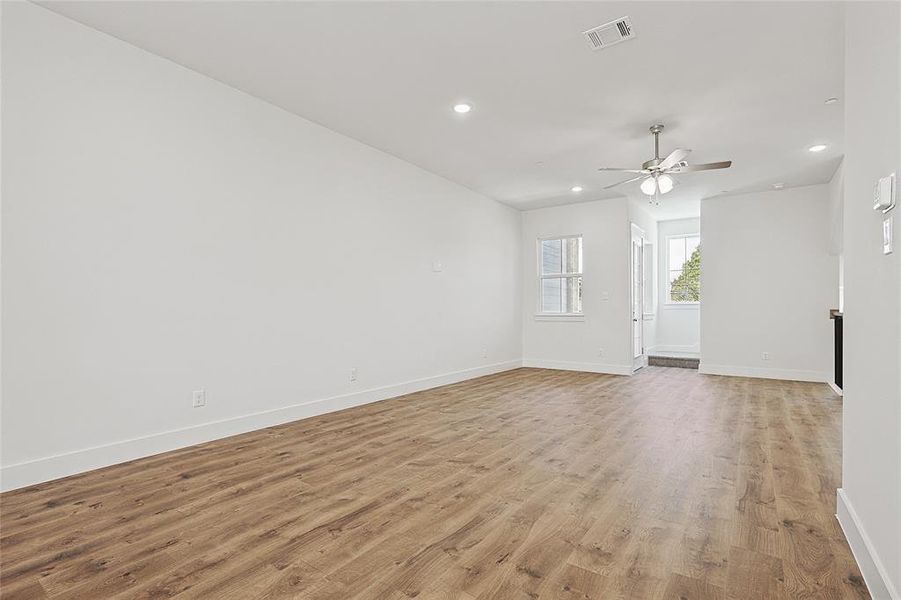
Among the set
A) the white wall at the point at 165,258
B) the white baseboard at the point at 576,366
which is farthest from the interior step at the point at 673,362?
the white wall at the point at 165,258

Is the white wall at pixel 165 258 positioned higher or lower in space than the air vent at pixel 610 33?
lower

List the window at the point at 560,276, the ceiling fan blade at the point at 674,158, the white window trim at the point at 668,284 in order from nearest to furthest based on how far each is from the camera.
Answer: the ceiling fan blade at the point at 674,158 → the window at the point at 560,276 → the white window trim at the point at 668,284

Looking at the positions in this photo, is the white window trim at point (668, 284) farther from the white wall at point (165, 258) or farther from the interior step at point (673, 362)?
the white wall at point (165, 258)

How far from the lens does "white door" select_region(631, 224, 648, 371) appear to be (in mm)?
7277

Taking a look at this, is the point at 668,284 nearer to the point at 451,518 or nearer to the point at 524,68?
the point at 524,68

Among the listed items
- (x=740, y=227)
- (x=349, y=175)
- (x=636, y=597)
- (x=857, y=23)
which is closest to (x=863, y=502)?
(x=636, y=597)

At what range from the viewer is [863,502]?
1775mm

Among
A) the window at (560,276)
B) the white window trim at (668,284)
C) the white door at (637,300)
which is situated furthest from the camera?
the white window trim at (668,284)

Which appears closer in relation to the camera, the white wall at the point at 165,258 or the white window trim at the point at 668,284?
the white wall at the point at 165,258

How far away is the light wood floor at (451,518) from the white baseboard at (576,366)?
3060 mm

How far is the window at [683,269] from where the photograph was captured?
9.02 meters

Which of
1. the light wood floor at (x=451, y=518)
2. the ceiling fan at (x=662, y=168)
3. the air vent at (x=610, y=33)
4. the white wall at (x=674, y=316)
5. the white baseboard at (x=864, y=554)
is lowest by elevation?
the light wood floor at (x=451, y=518)

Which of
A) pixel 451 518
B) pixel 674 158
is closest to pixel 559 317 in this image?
pixel 674 158

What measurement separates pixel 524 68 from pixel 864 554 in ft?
10.5
